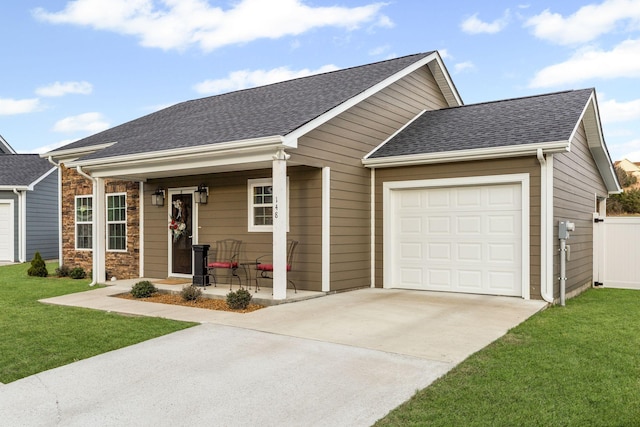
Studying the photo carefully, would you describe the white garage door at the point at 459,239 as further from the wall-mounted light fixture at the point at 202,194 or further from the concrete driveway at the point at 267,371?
the wall-mounted light fixture at the point at 202,194

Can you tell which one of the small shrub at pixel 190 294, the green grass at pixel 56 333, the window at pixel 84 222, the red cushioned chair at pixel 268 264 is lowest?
the green grass at pixel 56 333

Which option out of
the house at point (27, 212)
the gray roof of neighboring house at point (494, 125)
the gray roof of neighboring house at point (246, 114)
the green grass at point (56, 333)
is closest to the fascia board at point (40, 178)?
the house at point (27, 212)

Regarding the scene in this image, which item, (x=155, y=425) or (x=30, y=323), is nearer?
(x=155, y=425)

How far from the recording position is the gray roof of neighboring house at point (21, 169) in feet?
61.8

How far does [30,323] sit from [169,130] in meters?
5.28

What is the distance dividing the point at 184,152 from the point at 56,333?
3635mm

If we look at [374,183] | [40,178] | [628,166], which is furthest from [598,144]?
A: [628,166]

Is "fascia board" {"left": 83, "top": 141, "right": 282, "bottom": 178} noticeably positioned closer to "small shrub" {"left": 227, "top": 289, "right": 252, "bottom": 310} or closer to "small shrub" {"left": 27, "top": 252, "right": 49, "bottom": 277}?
"small shrub" {"left": 227, "top": 289, "right": 252, "bottom": 310}

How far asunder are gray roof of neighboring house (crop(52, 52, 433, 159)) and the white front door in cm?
728

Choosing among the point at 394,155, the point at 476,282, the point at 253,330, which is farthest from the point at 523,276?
the point at 253,330

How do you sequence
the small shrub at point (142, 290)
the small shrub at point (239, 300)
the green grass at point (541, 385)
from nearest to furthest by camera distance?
the green grass at point (541, 385), the small shrub at point (239, 300), the small shrub at point (142, 290)

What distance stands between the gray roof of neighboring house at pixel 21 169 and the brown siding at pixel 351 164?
47.1ft

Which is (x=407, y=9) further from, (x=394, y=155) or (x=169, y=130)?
(x=169, y=130)

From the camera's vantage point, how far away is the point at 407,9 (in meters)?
13.7
